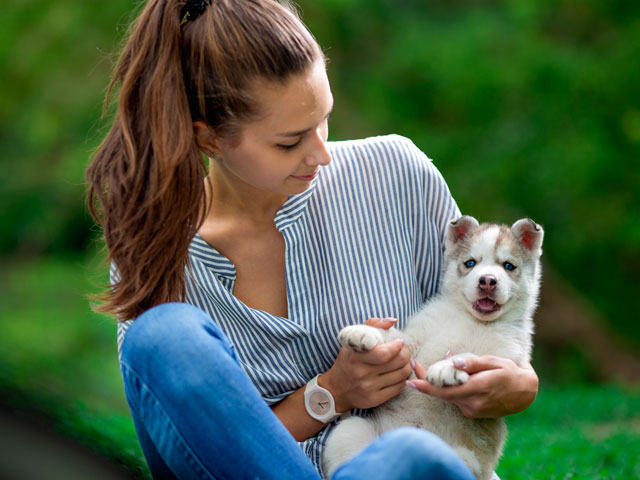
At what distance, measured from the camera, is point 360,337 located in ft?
7.46

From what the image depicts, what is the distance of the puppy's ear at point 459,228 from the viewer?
253 cm

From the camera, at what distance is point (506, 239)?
258cm

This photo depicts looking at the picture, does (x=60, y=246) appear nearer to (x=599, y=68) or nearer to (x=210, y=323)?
(x=599, y=68)

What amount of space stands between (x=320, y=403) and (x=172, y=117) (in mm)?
1002

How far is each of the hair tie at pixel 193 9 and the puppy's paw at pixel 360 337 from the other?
42.7 inches

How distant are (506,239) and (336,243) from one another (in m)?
0.58

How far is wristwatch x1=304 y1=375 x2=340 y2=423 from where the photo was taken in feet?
7.80

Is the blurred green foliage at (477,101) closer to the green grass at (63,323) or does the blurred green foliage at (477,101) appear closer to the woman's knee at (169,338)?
the green grass at (63,323)

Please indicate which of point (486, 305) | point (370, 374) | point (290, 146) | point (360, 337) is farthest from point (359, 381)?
point (290, 146)

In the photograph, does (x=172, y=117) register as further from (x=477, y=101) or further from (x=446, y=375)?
(x=477, y=101)

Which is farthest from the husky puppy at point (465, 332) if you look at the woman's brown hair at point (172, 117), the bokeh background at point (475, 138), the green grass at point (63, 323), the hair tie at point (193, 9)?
the green grass at point (63, 323)

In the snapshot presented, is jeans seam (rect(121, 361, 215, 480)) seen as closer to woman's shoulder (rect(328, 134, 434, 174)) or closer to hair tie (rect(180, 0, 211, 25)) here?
woman's shoulder (rect(328, 134, 434, 174))

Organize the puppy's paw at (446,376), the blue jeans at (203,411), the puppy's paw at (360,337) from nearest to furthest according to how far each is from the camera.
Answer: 1. the blue jeans at (203,411)
2. the puppy's paw at (446,376)
3. the puppy's paw at (360,337)

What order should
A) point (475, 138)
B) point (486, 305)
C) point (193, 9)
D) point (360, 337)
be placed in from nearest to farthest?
point (360, 337) → point (193, 9) → point (486, 305) → point (475, 138)
